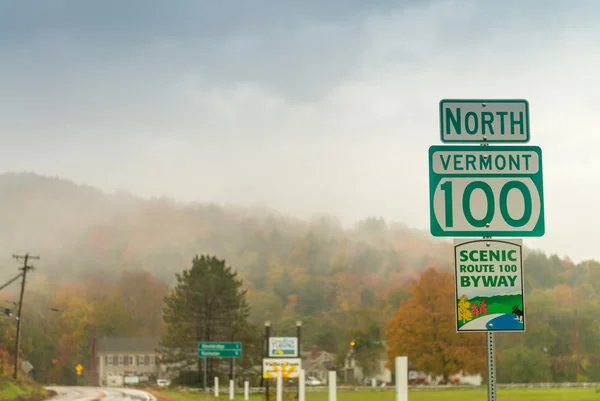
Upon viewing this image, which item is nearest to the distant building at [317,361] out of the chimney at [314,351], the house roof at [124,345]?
the chimney at [314,351]

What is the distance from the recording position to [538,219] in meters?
6.78

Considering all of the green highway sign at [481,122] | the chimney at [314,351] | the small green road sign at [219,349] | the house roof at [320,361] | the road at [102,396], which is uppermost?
the green highway sign at [481,122]

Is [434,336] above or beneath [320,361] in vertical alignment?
above

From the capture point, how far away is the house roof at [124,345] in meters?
112

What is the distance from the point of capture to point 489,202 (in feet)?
22.2

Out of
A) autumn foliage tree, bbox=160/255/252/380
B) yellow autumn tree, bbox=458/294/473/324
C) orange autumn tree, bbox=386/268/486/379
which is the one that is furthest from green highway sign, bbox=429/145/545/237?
autumn foliage tree, bbox=160/255/252/380

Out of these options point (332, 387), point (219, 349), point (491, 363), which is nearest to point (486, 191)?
point (491, 363)

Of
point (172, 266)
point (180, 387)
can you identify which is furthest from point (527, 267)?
point (172, 266)

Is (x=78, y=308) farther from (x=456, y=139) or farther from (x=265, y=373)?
(x=456, y=139)

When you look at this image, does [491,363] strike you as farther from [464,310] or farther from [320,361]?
[320,361]

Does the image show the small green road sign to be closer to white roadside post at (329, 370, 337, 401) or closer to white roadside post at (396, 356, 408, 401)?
white roadside post at (329, 370, 337, 401)

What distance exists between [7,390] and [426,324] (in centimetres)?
4044

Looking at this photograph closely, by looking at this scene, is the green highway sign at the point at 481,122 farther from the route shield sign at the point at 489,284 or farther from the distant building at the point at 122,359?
the distant building at the point at 122,359

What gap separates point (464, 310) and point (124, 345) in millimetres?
109903
